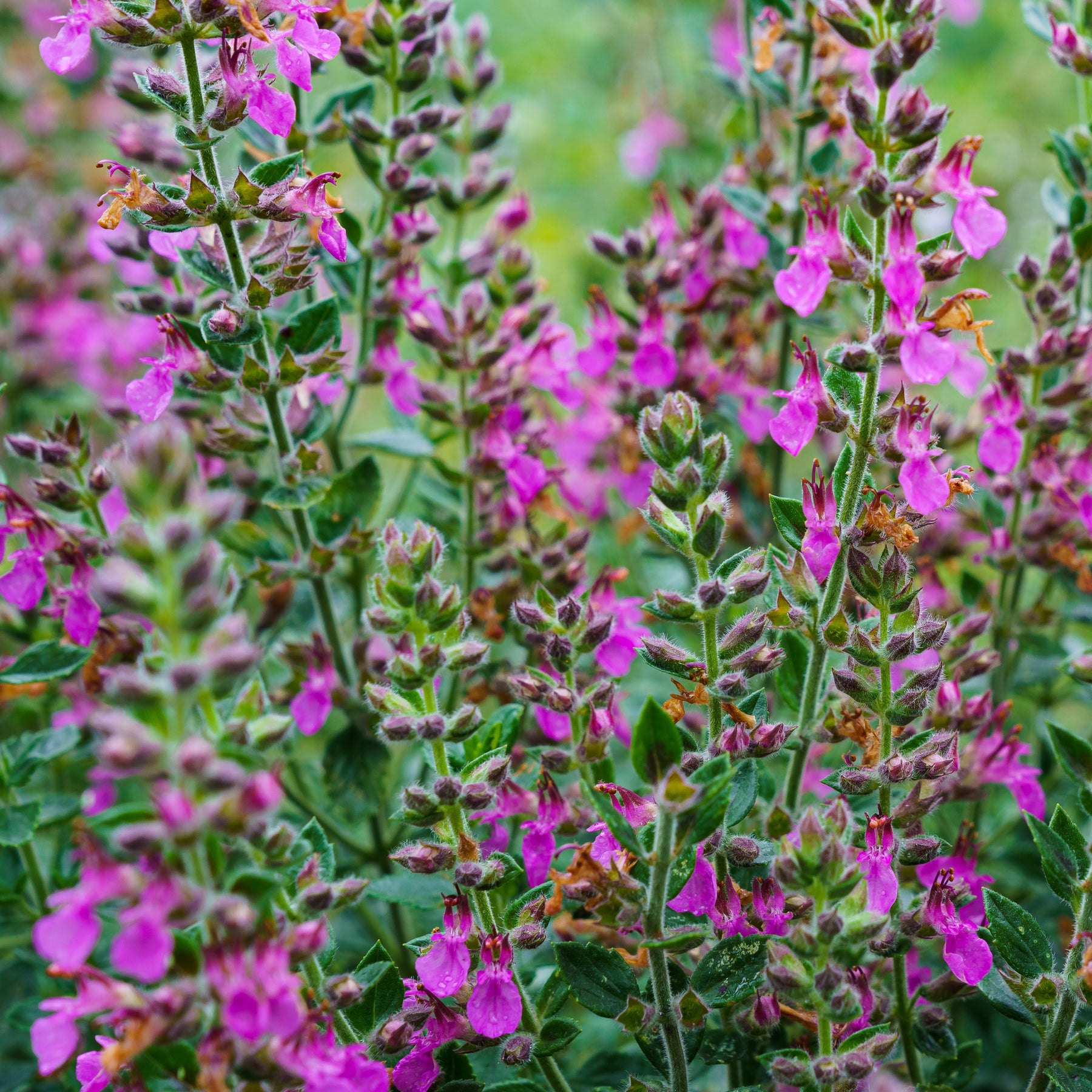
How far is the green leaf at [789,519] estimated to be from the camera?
1.51m

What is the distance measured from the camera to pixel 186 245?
1.87 metres

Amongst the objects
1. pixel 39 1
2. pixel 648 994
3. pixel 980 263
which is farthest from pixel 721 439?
pixel 39 1

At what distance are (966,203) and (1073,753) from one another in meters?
0.76

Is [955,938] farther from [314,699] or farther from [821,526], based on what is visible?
[314,699]

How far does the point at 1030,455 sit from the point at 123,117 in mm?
3970

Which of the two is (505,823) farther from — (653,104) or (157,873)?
(653,104)

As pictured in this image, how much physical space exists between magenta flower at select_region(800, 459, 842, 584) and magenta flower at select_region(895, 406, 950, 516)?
0.35 feet

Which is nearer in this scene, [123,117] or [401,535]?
[401,535]

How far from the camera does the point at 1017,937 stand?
4.98 ft

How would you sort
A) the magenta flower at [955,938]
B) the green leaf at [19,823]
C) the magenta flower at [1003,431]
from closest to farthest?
1. the magenta flower at [955,938]
2. the green leaf at [19,823]
3. the magenta flower at [1003,431]

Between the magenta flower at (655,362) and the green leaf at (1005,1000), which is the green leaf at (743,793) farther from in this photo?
the magenta flower at (655,362)

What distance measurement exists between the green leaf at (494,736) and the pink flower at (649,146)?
331cm

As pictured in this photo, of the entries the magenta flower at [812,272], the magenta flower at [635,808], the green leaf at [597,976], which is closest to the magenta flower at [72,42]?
the magenta flower at [812,272]

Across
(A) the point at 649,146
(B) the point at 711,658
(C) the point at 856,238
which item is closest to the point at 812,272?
(C) the point at 856,238
